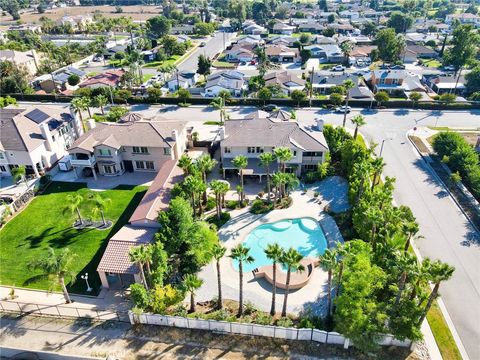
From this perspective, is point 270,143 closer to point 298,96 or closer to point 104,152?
point 104,152

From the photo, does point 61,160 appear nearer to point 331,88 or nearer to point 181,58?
point 331,88

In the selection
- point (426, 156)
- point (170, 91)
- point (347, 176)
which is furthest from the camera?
point (170, 91)

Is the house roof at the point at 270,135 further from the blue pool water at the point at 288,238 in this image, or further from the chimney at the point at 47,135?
the chimney at the point at 47,135

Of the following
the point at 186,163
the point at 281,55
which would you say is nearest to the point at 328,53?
the point at 281,55

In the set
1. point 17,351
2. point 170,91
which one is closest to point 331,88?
point 170,91

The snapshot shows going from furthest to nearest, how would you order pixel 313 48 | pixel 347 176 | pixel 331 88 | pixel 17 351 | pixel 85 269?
pixel 313 48 → pixel 331 88 → pixel 347 176 → pixel 85 269 → pixel 17 351

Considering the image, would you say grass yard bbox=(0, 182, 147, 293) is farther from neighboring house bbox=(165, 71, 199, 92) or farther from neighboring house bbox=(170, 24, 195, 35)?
neighboring house bbox=(170, 24, 195, 35)
